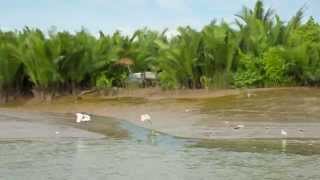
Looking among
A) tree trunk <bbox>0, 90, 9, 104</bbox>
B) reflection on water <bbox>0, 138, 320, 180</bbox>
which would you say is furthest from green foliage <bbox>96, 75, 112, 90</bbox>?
reflection on water <bbox>0, 138, 320, 180</bbox>

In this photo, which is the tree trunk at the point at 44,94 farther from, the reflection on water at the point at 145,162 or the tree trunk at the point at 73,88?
the reflection on water at the point at 145,162

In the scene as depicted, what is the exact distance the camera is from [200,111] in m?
21.9

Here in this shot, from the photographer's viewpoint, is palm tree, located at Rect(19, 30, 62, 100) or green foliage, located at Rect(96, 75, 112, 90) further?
green foliage, located at Rect(96, 75, 112, 90)

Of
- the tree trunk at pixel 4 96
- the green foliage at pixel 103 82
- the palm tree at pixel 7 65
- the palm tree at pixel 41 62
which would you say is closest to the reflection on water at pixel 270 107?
the green foliage at pixel 103 82

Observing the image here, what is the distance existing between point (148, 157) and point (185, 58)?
16.7 m

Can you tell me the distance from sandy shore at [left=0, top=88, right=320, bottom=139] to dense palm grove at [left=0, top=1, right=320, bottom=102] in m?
1.10

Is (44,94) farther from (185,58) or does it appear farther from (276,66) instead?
(276,66)

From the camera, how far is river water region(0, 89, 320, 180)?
1114 centimetres

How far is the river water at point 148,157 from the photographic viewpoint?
11.1 metres

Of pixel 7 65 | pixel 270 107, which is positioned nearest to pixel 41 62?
pixel 7 65

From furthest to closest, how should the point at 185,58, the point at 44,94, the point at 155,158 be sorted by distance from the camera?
the point at 44,94 < the point at 185,58 < the point at 155,158

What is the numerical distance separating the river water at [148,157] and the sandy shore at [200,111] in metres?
1.03

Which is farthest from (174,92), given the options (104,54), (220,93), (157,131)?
(157,131)

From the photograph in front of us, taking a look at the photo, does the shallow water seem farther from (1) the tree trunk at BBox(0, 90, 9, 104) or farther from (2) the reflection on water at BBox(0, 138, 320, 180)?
(1) the tree trunk at BBox(0, 90, 9, 104)
